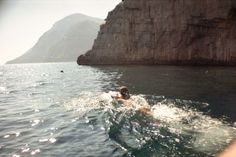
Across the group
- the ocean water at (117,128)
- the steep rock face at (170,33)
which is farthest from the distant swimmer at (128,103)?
the steep rock face at (170,33)

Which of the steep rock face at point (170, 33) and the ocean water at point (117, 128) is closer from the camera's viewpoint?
the ocean water at point (117, 128)

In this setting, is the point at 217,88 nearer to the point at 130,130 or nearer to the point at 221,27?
the point at 130,130

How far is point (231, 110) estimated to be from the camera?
23969 mm

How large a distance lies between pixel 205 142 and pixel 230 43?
221 feet

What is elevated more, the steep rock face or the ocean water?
the steep rock face

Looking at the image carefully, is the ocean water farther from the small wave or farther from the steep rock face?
the steep rock face

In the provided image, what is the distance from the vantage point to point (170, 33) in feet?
294

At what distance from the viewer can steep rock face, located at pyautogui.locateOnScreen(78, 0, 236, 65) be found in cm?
7850

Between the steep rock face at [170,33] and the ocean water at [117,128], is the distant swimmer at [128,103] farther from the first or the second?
the steep rock face at [170,33]

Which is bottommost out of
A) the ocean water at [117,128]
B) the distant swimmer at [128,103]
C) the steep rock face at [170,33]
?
the ocean water at [117,128]

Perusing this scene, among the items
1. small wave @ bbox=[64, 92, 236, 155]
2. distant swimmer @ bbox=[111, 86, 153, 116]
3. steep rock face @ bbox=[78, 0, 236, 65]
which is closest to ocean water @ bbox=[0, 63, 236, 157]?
small wave @ bbox=[64, 92, 236, 155]

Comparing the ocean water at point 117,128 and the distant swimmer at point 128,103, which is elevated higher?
the distant swimmer at point 128,103

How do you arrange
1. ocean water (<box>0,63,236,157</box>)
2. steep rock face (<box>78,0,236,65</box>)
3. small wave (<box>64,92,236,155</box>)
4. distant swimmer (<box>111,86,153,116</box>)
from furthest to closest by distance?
steep rock face (<box>78,0,236,65</box>) → distant swimmer (<box>111,86,153,116</box>) → small wave (<box>64,92,236,155</box>) → ocean water (<box>0,63,236,157</box>)

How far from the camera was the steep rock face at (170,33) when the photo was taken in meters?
78.5
